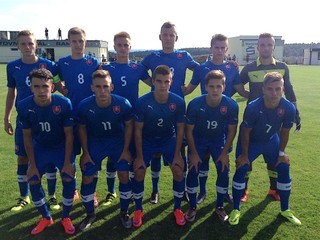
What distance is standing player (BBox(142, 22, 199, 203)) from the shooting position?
190 inches

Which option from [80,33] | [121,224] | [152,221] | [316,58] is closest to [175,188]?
Answer: [152,221]

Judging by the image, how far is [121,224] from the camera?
4180 mm

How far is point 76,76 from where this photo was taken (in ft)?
15.0

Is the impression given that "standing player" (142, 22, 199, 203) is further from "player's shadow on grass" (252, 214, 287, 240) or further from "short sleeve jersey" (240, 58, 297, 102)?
"player's shadow on grass" (252, 214, 287, 240)

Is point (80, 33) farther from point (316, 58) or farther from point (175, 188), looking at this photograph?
point (316, 58)

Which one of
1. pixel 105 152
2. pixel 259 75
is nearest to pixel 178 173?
pixel 105 152

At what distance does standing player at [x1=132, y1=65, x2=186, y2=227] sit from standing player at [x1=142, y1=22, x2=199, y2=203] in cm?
56

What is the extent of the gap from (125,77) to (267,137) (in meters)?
2.25

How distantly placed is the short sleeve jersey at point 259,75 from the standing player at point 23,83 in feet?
9.93

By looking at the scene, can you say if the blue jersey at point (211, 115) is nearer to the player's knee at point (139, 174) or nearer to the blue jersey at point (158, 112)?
the blue jersey at point (158, 112)

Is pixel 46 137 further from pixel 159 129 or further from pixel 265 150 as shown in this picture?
pixel 265 150

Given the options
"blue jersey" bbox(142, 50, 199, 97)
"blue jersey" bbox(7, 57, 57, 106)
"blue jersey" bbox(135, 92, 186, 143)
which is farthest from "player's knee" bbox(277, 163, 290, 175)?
"blue jersey" bbox(7, 57, 57, 106)

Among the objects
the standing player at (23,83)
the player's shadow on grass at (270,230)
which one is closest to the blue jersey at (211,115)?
the player's shadow on grass at (270,230)

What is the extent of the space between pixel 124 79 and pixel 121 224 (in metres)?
2.11
